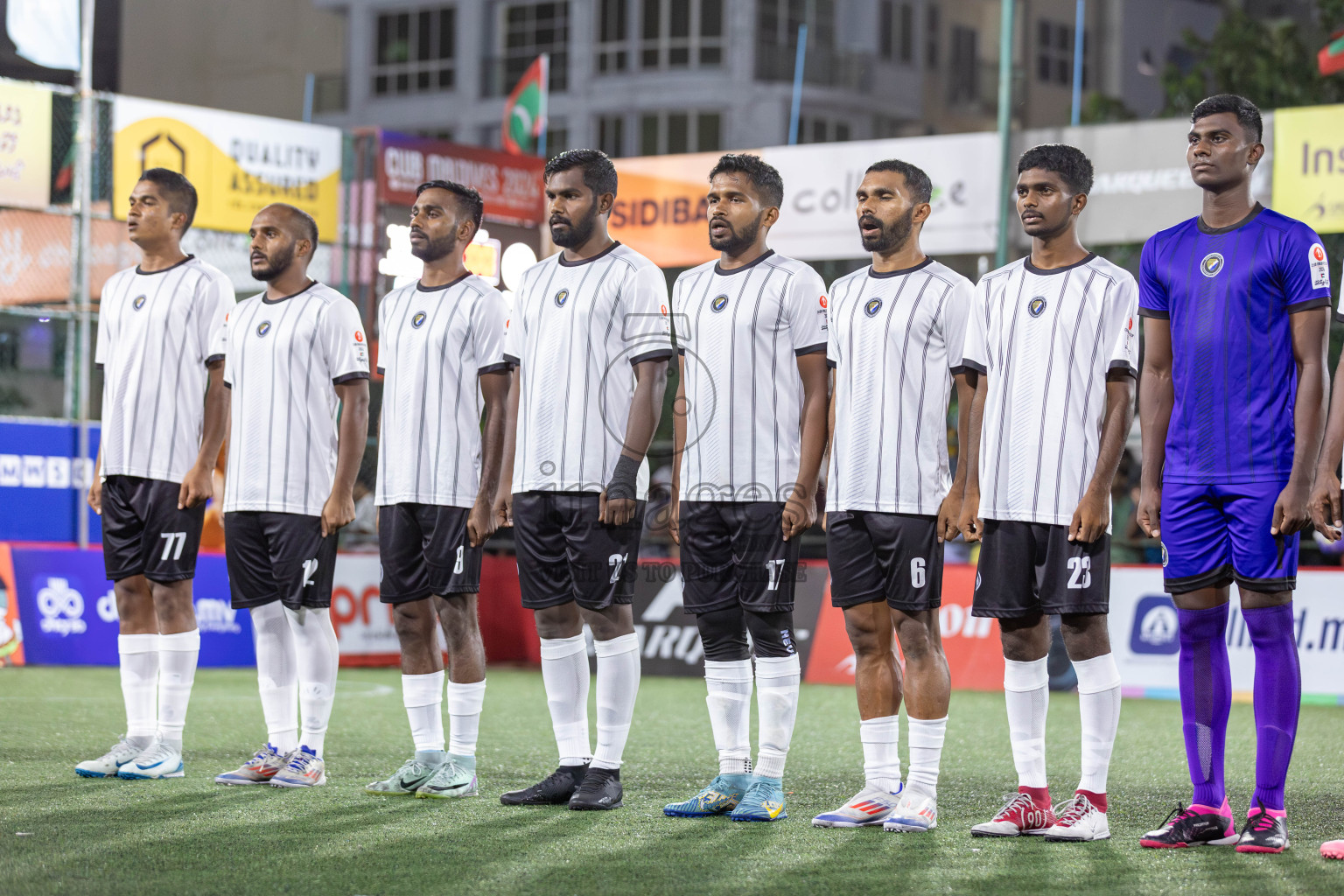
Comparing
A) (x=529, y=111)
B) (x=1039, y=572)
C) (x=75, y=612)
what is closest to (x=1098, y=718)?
(x=1039, y=572)

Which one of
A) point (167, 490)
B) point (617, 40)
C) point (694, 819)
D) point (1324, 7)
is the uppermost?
point (617, 40)

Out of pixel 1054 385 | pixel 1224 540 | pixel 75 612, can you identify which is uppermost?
pixel 1054 385

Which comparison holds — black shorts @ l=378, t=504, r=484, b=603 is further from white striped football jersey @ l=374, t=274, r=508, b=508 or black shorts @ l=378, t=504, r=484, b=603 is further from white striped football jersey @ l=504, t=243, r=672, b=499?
white striped football jersey @ l=504, t=243, r=672, b=499

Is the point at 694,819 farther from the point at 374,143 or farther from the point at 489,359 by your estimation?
the point at 374,143

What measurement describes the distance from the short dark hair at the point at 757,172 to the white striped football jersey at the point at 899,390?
0.55m

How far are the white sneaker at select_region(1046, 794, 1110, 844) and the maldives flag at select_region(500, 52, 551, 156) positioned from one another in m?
18.4

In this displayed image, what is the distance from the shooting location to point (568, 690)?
6586 millimetres

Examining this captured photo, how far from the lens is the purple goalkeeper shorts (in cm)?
548

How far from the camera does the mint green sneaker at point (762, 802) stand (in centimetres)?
618

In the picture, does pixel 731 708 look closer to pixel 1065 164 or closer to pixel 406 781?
pixel 406 781

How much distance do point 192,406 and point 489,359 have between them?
1498 mm

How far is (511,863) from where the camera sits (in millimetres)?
5145

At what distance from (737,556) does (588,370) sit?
93 centimetres

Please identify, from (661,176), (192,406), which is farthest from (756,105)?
(192,406)
